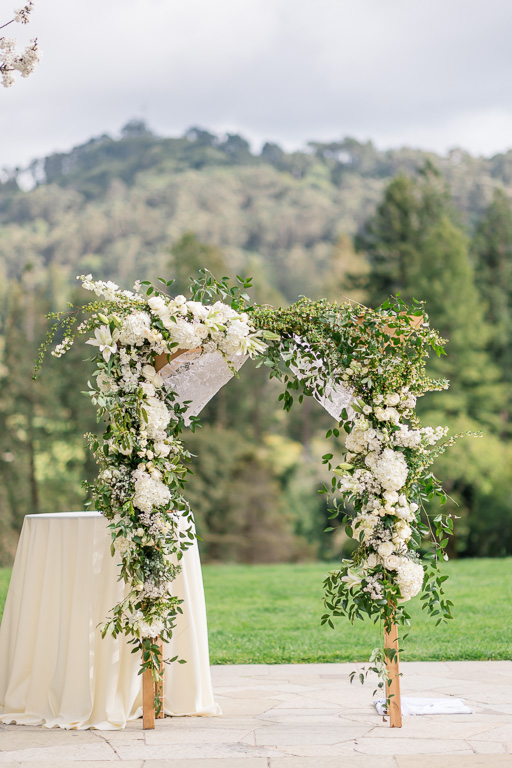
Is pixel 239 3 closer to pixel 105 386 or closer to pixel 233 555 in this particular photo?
pixel 233 555

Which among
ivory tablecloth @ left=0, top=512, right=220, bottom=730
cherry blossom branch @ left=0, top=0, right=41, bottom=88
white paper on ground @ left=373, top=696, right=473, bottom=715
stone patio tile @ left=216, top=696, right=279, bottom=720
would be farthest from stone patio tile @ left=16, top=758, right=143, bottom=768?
cherry blossom branch @ left=0, top=0, right=41, bottom=88

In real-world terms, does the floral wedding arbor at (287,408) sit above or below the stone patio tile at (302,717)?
above

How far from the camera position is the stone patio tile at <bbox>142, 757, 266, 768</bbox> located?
3.57 m

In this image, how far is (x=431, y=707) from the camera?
450cm

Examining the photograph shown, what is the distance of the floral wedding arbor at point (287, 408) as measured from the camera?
412 cm

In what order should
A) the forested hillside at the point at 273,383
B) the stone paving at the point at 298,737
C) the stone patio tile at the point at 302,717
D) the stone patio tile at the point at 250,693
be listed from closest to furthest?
the stone paving at the point at 298,737 → the stone patio tile at the point at 302,717 → the stone patio tile at the point at 250,693 → the forested hillside at the point at 273,383

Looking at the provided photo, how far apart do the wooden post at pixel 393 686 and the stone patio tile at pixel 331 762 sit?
0.54 metres

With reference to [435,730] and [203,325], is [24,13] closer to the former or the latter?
[203,325]

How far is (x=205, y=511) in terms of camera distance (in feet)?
73.4

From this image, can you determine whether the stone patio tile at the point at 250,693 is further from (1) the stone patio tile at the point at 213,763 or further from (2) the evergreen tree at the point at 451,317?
(2) the evergreen tree at the point at 451,317

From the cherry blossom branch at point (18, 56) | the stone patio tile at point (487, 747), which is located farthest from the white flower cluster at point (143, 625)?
the cherry blossom branch at point (18, 56)

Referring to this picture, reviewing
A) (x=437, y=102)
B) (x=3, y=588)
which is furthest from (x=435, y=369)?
(x=437, y=102)

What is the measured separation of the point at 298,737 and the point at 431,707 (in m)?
0.84

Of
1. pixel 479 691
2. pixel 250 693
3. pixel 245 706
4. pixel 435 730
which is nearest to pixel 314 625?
pixel 250 693
